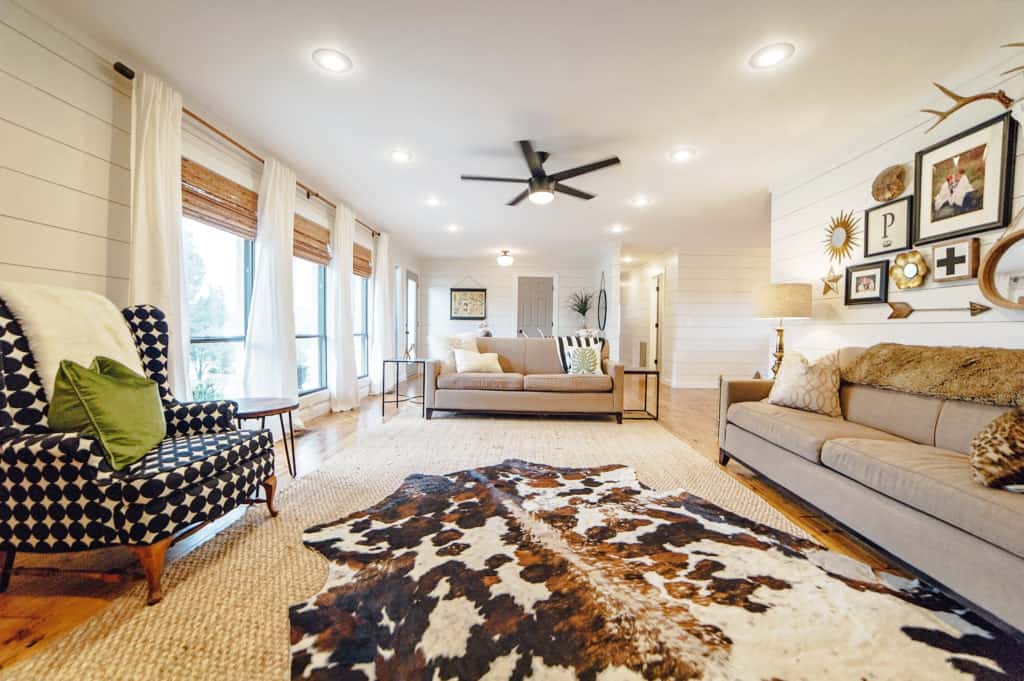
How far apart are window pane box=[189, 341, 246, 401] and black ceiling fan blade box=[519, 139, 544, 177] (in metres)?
2.86

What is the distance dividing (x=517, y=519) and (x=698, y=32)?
257 centimetres

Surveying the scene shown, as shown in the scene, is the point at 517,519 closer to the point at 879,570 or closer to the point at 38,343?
the point at 879,570

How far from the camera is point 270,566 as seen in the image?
155 cm

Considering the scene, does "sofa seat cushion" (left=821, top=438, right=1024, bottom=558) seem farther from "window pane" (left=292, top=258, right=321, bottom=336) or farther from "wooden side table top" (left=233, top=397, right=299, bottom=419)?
"window pane" (left=292, top=258, right=321, bottom=336)

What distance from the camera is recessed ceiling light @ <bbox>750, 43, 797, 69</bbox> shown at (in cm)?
198

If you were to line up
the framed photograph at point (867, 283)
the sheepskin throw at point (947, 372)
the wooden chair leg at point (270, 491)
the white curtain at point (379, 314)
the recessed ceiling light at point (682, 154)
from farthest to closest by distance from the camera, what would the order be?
the white curtain at point (379, 314) < the recessed ceiling light at point (682, 154) < the framed photograph at point (867, 283) < the wooden chair leg at point (270, 491) < the sheepskin throw at point (947, 372)

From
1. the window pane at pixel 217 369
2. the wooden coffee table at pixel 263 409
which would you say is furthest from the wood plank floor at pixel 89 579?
the window pane at pixel 217 369

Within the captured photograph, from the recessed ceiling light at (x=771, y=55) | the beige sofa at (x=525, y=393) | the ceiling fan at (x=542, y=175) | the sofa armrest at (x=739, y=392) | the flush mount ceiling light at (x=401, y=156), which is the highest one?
the flush mount ceiling light at (x=401, y=156)

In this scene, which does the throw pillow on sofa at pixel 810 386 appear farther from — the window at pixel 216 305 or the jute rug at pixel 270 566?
the window at pixel 216 305

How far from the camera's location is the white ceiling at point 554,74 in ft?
5.93

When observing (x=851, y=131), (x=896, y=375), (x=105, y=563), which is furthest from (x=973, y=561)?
(x=105, y=563)

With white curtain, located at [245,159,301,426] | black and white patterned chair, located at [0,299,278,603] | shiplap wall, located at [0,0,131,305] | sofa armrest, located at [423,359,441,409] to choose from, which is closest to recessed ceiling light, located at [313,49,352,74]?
shiplap wall, located at [0,0,131,305]

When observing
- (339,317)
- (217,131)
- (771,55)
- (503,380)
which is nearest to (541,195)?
(771,55)

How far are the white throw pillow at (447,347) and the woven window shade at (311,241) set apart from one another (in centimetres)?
151
